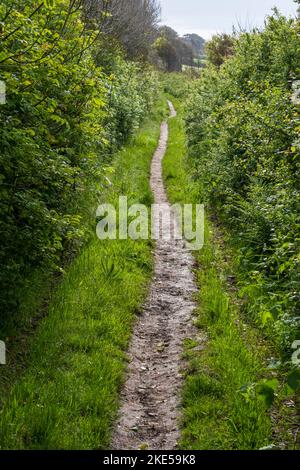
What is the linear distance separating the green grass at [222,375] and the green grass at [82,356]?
0.86m

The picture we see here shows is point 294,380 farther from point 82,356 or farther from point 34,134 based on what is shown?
point 34,134

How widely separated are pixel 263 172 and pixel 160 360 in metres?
3.98

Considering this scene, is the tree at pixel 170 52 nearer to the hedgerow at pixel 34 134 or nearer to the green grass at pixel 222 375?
A: the hedgerow at pixel 34 134

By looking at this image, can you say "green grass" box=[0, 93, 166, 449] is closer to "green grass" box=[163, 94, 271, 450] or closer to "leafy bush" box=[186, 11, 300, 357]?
"green grass" box=[163, 94, 271, 450]

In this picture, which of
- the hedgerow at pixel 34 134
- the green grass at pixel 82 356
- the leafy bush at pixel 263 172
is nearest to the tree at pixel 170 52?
the leafy bush at pixel 263 172

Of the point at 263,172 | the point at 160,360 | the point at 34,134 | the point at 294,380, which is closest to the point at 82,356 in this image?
the point at 160,360

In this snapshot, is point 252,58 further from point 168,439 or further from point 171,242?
point 168,439

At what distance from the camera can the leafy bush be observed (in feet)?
19.3

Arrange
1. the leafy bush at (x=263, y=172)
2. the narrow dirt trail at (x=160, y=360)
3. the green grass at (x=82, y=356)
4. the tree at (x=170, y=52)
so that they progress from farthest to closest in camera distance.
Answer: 1. the tree at (x=170, y=52)
2. the leafy bush at (x=263, y=172)
3. the narrow dirt trail at (x=160, y=360)
4. the green grass at (x=82, y=356)

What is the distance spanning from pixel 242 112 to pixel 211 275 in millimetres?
4179

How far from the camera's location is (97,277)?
7367 mm

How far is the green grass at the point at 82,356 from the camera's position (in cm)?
417

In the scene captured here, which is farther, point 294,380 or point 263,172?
point 263,172

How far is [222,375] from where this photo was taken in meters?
5.19
